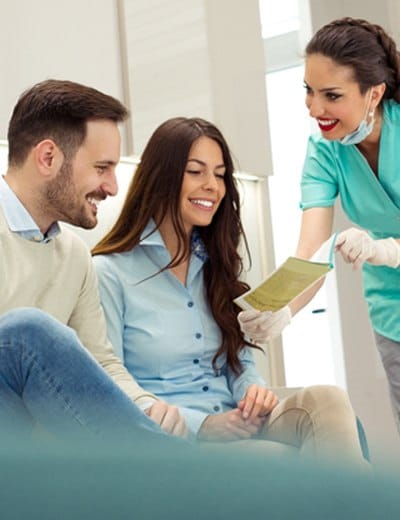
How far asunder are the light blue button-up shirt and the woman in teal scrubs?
0.10 meters

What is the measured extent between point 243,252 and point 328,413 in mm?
1339

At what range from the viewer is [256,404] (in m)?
1.49

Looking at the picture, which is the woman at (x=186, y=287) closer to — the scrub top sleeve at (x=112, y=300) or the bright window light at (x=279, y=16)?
the scrub top sleeve at (x=112, y=300)

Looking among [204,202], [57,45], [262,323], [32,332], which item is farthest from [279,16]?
[32,332]

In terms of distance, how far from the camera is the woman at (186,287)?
164 cm

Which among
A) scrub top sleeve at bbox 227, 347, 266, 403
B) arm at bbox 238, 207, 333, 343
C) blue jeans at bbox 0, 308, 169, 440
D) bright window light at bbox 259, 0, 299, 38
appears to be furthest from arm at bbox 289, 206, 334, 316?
bright window light at bbox 259, 0, 299, 38

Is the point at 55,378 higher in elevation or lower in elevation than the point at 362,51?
lower

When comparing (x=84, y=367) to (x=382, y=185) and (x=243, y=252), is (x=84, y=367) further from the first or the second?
(x=243, y=252)

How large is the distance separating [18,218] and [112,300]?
10.2 inches

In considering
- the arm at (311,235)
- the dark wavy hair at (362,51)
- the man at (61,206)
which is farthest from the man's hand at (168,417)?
the dark wavy hair at (362,51)

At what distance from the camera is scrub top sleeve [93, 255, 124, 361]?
1.64m

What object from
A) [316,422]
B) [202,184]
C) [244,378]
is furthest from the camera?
[202,184]

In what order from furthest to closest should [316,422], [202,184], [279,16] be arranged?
[279,16] < [202,184] < [316,422]

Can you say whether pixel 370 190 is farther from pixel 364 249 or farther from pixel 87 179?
pixel 87 179
